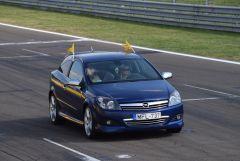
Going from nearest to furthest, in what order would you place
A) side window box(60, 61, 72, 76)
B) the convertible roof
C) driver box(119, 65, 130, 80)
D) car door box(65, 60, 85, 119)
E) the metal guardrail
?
car door box(65, 60, 85, 119) < driver box(119, 65, 130, 80) < the convertible roof < side window box(60, 61, 72, 76) < the metal guardrail

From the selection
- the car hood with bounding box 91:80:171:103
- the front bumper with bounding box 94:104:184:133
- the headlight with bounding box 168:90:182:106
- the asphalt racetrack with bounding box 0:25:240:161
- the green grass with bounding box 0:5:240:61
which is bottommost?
the green grass with bounding box 0:5:240:61

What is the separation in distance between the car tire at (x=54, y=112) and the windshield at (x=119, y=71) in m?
1.49

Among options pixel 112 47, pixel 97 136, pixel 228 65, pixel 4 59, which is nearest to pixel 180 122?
pixel 97 136

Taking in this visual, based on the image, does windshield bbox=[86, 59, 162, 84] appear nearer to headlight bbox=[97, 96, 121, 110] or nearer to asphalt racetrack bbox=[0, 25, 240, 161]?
headlight bbox=[97, 96, 121, 110]

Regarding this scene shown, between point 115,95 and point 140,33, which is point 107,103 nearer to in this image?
point 115,95

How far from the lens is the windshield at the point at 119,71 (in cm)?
1493

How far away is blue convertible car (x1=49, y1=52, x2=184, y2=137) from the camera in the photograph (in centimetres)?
1385

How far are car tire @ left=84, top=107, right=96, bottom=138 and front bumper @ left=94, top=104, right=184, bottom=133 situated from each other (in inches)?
6.4

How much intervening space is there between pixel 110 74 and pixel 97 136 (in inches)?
50.2

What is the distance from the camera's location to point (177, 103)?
14.2 metres

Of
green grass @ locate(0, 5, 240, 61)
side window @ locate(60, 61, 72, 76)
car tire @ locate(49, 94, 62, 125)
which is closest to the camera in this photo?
side window @ locate(60, 61, 72, 76)

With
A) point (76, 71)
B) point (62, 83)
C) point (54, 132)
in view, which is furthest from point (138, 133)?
point (62, 83)

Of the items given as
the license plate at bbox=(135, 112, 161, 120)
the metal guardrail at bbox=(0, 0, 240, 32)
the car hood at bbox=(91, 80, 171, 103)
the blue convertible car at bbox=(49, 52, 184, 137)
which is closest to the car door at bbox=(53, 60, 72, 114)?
the blue convertible car at bbox=(49, 52, 184, 137)

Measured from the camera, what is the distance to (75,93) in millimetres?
A: 15062
